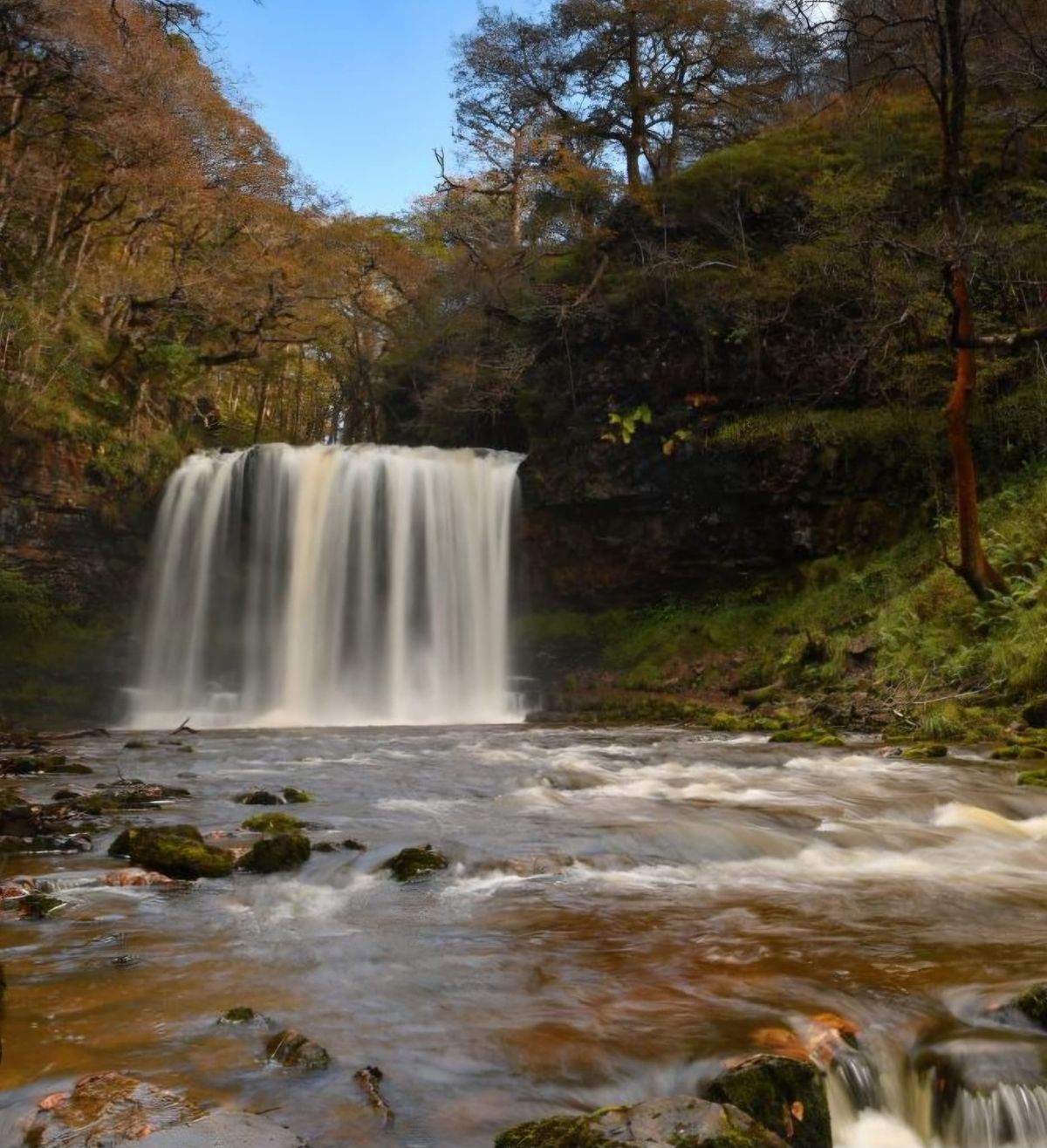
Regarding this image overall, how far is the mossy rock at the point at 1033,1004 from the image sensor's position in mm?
3736

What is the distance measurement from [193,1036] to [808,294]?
19.9 m

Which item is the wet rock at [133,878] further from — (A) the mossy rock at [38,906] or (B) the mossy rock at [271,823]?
(B) the mossy rock at [271,823]

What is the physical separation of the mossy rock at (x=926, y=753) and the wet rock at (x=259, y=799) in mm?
Answer: 7432

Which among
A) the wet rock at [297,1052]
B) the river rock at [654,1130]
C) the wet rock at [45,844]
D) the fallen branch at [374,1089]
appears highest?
the river rock at [654,1130]

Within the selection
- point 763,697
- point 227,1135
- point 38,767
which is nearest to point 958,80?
point 763,697

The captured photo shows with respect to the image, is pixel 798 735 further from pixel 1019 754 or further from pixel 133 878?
pixel 133 878

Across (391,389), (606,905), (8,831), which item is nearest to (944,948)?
(606,905)

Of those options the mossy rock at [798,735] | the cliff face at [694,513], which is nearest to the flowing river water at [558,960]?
the mossy rock at [798,735]

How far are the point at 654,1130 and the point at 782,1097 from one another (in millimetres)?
661

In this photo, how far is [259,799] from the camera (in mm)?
9008

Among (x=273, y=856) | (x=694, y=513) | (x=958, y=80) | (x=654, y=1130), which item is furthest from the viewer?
→ (x=694, y=513)

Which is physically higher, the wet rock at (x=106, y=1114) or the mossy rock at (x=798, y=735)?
the wet rock at (x=106, y=1114)

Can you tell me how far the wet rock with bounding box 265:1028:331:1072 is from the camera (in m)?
3.48

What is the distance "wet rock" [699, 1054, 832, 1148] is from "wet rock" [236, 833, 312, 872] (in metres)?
3.93
